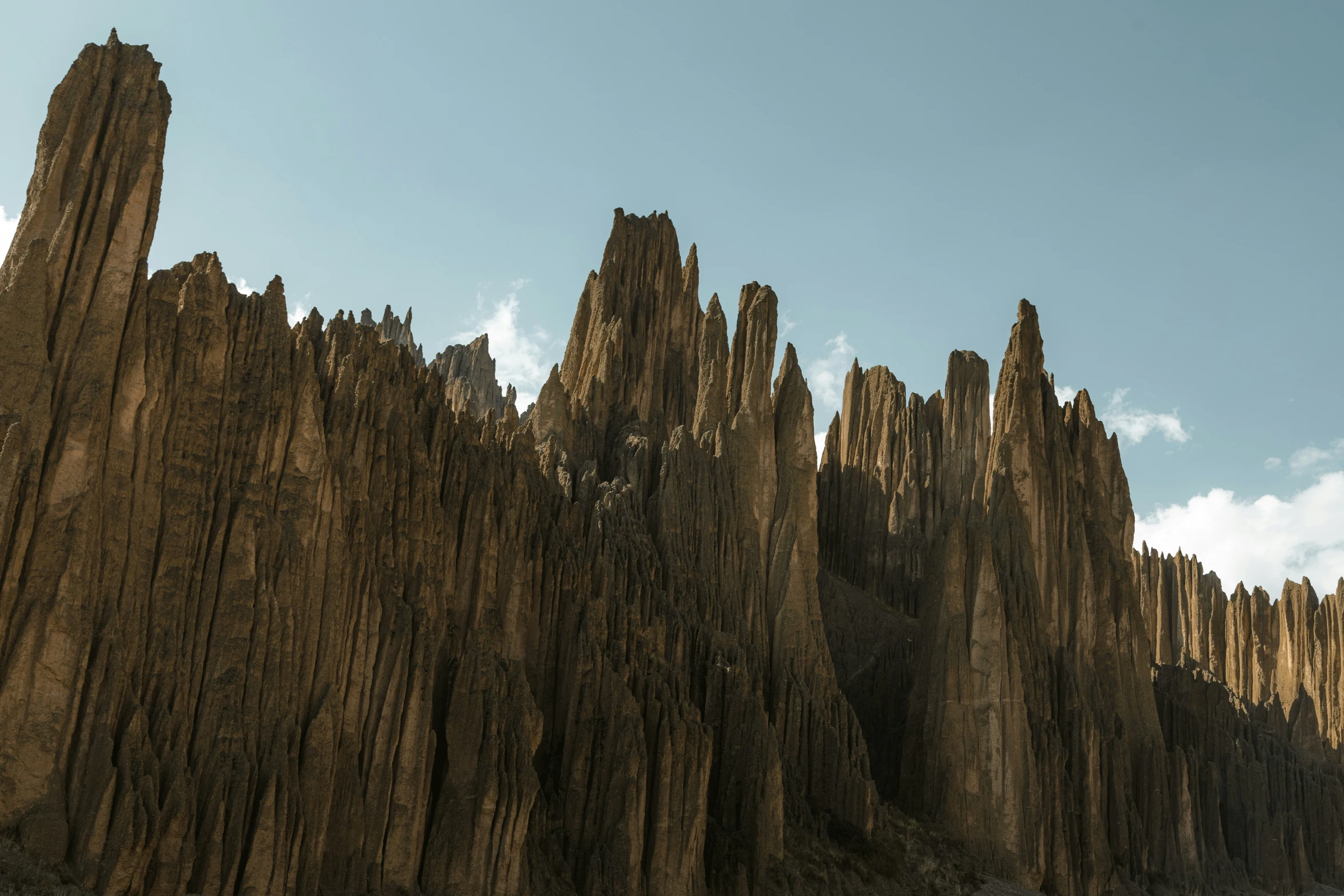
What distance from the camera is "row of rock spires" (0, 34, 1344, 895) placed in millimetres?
37094

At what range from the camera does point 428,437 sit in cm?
5109

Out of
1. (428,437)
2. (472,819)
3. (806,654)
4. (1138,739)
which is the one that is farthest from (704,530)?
(1138,739)

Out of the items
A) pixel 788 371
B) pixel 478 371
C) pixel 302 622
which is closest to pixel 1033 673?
pixel 788 371

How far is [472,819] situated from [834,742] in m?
25.6

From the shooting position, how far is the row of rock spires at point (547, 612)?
37.1 m

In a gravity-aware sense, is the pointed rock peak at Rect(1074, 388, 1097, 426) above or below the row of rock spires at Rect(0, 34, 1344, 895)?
above

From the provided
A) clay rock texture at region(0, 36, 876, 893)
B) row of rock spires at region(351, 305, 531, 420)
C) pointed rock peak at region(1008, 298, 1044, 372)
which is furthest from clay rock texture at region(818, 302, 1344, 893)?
row of rock spires at region(351, 305, 531, 420)

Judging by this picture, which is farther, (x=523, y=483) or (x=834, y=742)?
(x=834, y=742)

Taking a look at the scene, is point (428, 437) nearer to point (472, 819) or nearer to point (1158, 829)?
point (472, 819)

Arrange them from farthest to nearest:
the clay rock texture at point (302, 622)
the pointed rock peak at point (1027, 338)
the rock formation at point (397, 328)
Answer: the rock formation at point (397, 328), the pointed rock peak at point (1027, 338), the clay rock texture at point (302, 622)

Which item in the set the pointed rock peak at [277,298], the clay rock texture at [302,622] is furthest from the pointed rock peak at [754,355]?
the pointed rock peak at [277,298]

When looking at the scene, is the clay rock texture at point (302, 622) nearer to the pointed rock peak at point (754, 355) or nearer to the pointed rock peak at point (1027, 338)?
the pointed rock peak at point (754, 355)

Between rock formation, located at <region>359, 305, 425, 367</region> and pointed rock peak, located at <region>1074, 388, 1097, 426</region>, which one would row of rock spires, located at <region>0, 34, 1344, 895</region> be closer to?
pointed rock peak, located at <region>1074, 388, 1097, 426</region>

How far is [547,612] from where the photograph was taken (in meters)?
55.0
